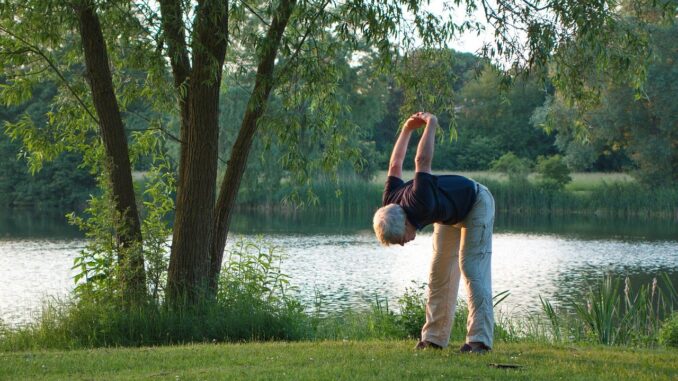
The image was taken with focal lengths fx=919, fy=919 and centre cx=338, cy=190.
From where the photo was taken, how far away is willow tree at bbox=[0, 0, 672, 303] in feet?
28.9

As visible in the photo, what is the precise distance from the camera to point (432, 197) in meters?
5.73

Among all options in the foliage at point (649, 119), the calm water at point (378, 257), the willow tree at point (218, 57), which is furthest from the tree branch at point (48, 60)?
the foliage at point (649, 119)

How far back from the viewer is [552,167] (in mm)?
37281

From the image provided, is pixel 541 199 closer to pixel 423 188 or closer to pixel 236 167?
pixel 236 167

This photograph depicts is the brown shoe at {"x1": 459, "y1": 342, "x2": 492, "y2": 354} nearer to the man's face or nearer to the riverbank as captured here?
the man's face

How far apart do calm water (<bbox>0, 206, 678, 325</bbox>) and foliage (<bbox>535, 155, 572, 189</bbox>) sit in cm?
277

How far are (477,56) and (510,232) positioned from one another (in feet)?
69.6

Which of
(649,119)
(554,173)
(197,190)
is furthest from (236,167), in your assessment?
(554,173)

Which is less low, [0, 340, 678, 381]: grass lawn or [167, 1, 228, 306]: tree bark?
[167, 1, 228, 306]: tree bark

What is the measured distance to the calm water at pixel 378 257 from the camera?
16547 millimetres

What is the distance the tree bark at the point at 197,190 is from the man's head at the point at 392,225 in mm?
3873

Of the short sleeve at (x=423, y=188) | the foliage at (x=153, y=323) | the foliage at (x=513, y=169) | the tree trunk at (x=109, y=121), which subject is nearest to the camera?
the short sleeve at (x=423, y=188)

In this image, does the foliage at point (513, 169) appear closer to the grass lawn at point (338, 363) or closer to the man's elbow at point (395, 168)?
the grass lawn at point (338, 363)

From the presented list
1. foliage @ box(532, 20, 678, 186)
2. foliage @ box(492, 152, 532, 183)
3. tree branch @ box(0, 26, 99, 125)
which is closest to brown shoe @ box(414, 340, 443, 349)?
tree branch @ box(0, 26, 99, 125)
